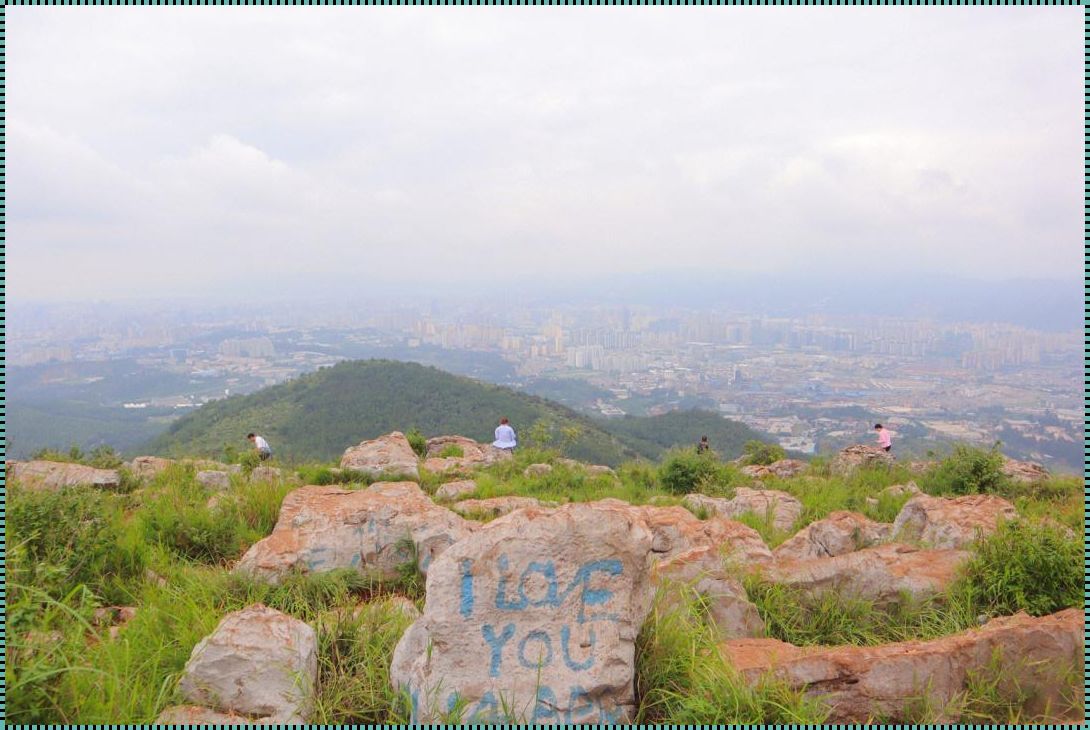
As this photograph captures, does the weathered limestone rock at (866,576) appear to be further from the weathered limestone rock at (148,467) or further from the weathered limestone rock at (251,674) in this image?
the weathered limestone rock at (148,467)

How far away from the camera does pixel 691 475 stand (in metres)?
12.0

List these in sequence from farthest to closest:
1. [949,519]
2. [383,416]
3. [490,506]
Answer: [383,416] < [490,506] < [949,519]

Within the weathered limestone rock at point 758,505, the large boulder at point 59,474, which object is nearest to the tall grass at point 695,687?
the weathered limestone rock at point 758,505

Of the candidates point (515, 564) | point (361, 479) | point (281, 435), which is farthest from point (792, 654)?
point (281, 435)

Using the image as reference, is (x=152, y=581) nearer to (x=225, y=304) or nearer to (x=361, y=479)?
(x=361, y=479)

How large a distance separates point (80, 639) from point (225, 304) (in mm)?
197356

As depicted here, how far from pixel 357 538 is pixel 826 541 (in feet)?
17.6

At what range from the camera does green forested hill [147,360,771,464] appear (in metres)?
30.0

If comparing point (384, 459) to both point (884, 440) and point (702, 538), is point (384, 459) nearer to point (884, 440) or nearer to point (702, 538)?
point (702, 538)

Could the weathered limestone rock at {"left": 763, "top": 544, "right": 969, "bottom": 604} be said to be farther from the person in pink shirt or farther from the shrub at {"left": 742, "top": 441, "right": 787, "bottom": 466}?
the person in pink shirt

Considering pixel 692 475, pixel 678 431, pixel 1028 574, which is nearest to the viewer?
pixel 1028 574

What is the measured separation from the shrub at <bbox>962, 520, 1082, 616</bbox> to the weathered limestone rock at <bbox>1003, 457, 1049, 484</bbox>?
742cm

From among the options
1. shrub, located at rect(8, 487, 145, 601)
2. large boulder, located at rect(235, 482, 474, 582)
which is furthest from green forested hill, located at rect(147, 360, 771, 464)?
shrub, located at rect(8, 487, 145, 601)

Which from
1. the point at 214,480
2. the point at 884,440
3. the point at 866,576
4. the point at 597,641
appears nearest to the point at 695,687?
the point at 597,641
